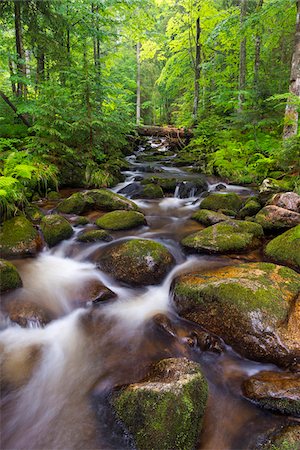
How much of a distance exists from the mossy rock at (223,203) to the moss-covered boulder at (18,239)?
4.46 metres

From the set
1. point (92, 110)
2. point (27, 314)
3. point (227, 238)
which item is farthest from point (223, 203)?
point (27, 314)

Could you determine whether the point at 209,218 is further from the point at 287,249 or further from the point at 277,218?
the point at 287,249

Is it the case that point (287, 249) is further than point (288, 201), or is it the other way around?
point (288, 201)

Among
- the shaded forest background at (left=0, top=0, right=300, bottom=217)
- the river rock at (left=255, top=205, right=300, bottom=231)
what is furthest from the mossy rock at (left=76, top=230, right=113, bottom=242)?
the river rock at (left=255, top=205, right=300, bottom=231)

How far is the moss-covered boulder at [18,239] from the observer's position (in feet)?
17.0

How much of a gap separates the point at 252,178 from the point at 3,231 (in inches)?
307

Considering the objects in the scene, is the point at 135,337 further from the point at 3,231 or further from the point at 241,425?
the point at 3,231

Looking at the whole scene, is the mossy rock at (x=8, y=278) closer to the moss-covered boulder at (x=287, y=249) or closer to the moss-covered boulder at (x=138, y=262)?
the moss-covered boulder at (x=138, y=262)

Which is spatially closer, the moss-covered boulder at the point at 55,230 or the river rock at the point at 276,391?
the river rock at the point at 276,391

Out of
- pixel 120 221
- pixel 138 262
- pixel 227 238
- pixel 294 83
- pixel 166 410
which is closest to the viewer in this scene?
pixel 166 410

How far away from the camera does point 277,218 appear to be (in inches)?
225

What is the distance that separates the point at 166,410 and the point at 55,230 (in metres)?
4.32

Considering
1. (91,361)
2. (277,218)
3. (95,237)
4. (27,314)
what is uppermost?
(277,218)

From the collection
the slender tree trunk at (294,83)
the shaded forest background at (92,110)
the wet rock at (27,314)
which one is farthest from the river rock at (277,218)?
the wet rock at (27,314)
